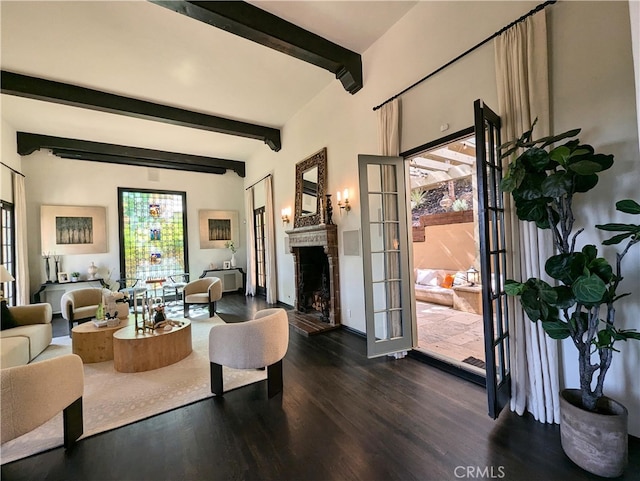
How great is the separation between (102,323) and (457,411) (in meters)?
4.30

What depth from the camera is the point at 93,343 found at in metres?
3.53

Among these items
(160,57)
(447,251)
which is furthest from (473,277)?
(160,57)

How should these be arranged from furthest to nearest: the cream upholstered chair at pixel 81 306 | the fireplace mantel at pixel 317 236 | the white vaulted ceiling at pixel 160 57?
the fireplace mantel at pixel 317 236, the cream upholstered chair at pixel 81 306, the white vaulted ceiling at pixel 160 57

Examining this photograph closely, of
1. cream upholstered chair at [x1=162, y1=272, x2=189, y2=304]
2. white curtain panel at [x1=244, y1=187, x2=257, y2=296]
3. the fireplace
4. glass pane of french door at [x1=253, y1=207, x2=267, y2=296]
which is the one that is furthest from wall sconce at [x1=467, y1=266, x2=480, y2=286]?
cream upholstered chair at [x1=162, y1=272, x2=189, y2=304]

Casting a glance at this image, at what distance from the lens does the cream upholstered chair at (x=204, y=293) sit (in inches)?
218

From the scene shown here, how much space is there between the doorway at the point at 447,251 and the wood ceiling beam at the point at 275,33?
1.69 m

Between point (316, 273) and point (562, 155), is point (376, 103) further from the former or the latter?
point (316, 273)

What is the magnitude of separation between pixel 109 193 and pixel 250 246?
3.84 m

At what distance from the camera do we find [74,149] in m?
6.29

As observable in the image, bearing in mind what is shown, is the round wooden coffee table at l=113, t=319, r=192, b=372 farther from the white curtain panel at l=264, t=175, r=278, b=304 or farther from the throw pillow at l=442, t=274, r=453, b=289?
the throw pillow at l=442, t=274, r=453, b=289

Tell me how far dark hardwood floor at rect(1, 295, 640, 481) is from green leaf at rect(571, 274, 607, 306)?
42.8 inches

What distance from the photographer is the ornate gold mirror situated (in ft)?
16.2

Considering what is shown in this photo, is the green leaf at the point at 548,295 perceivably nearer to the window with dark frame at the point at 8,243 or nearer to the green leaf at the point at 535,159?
the green leaf at the point at 535,159

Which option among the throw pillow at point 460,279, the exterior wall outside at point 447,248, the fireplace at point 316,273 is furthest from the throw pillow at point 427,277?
the fireplace at point 316,273
